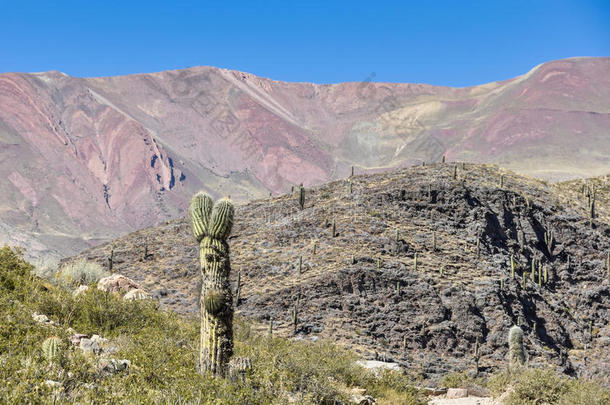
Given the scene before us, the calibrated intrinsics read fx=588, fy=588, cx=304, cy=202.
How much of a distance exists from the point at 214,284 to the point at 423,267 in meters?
24.5

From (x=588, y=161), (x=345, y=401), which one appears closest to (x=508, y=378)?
(x=345, y=401)

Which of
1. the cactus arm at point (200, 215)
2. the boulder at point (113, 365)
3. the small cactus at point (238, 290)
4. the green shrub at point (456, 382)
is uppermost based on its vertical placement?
the cactus arm at point (200, 215)

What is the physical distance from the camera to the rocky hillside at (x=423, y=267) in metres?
29.2

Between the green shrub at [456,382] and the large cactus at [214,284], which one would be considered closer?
the large cactus at [214,284]

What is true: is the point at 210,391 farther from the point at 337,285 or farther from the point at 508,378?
the point at 337,285

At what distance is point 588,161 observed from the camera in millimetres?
163125

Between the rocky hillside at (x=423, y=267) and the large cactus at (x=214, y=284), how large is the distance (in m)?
17.2

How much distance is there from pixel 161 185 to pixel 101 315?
7383 inches

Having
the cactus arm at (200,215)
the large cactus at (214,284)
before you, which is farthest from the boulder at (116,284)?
the large cactus at (214,284)

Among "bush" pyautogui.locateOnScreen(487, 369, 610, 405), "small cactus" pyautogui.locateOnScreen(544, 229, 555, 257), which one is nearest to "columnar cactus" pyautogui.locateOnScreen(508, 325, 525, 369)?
"bush" pyautogui.locateOnScreen(487, 369, 610, 405)

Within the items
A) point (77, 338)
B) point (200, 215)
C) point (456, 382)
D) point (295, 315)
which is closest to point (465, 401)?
point (456, 382)

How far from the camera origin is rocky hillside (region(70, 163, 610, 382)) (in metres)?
29.2

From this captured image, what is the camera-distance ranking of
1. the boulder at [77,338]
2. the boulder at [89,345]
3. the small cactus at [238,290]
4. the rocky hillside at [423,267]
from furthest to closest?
the small cactus at [238,290] < the rocky hillside at [423,267] < the boulder at [77,338] < the boulder at [89,345]

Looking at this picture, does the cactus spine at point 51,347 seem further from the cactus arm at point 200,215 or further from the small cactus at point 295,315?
the small cactus at point 295,315
